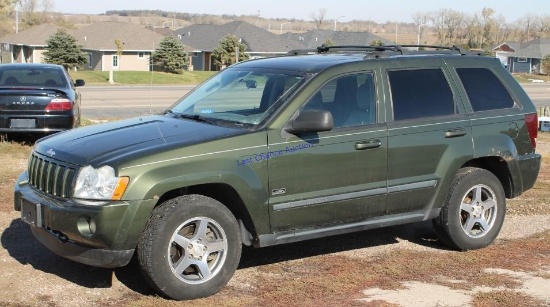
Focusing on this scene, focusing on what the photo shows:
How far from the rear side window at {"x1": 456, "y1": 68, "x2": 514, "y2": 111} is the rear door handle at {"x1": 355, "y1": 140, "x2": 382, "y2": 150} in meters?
1.25

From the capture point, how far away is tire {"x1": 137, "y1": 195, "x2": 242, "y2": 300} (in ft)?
17.9

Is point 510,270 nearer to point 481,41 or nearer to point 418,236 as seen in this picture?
point 418,236

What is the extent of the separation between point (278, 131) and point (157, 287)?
1.48m

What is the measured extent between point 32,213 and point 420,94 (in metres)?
3.42

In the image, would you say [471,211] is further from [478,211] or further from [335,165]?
[335,165]

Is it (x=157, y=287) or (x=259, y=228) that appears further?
(x=259, y=228)

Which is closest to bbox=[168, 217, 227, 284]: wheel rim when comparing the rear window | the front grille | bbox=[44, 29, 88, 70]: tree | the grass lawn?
the front grille

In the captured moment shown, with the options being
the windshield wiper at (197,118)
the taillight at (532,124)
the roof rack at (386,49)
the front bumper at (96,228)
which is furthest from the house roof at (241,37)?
the front bumper at (96,228)

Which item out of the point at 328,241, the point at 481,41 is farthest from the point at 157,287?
the point at 481,41

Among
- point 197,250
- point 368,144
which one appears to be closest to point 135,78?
point 368,144

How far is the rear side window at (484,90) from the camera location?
7242 mm

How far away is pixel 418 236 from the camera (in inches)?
310

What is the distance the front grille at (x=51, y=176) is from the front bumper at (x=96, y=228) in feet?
0.29

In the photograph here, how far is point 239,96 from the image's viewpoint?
6832 mm
